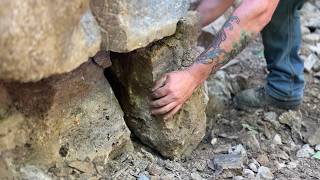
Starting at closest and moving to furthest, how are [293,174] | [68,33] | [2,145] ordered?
[68,33]
[2,145]
[293,174]

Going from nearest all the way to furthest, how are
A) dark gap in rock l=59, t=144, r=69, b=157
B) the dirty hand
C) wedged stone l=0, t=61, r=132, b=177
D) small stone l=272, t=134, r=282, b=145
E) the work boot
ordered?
wedged stone l=0, t=61, r=132, b=177 < dark gap in rock l=59, t=144, r=69, b=157 < the dirty hand < small stone l=272, t=134, r=282, b=145 < the work boot

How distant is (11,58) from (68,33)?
0.71ft

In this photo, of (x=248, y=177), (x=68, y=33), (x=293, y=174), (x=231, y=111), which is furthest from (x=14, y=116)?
(x=231, y=111)

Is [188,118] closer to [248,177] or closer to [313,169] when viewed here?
[248,177]

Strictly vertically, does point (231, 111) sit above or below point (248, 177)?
below

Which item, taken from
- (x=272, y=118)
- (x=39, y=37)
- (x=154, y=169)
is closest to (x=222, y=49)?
(x=154, y=169)

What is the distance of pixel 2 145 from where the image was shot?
Result: 6.64 feet

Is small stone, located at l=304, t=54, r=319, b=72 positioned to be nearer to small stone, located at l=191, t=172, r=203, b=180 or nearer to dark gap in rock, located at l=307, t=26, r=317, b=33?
dark gap in rock, located at l=307, t=26, r=317, b=33

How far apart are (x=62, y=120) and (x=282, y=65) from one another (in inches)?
59.4

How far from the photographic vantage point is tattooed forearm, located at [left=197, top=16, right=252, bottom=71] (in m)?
2.51

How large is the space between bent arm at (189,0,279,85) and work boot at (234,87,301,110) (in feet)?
2.39

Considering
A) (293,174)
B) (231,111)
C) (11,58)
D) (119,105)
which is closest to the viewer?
(11,58)

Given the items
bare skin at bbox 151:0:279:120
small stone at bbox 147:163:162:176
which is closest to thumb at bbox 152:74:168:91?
bare skin at bbox 151:0:279:120

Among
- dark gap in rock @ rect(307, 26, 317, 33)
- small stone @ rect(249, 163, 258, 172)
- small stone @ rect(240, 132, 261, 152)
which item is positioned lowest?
dark gap in rock @ rect(307, 26, 317, 33)
